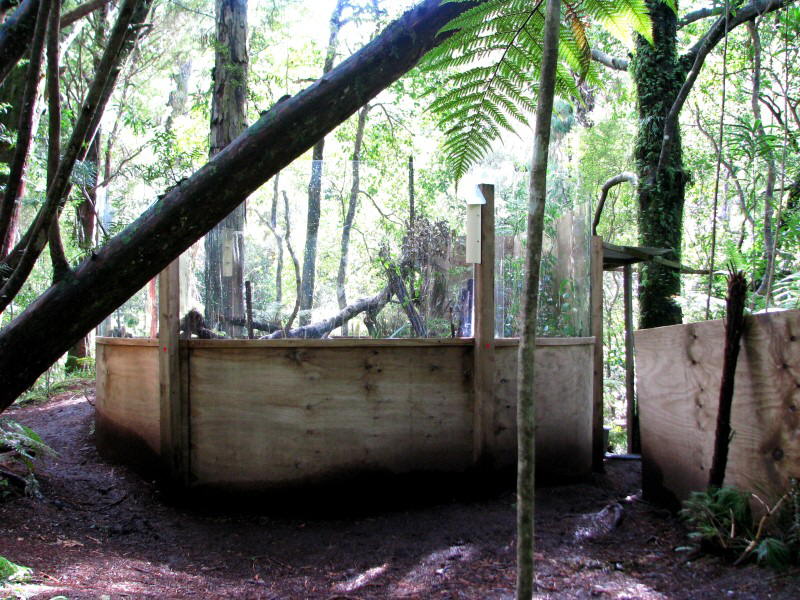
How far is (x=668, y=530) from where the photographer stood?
424 centimetres

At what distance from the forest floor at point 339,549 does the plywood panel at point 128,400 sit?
0.25 metres

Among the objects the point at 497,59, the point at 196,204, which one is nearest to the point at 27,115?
the point at 196,204

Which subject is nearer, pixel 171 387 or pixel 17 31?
pixel 17 31

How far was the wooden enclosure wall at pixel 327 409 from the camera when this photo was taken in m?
5.17

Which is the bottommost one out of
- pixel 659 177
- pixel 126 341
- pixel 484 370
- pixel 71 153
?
pixel 484 370

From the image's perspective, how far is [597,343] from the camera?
6527mm

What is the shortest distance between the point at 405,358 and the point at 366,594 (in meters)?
2.22

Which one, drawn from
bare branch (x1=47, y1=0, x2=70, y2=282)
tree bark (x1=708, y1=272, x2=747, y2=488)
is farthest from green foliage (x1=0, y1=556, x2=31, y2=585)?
tree bark (x1=708, y1=272, x2=747, y2=488)

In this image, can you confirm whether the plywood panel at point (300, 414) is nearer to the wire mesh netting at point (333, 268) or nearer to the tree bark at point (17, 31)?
the wire mesh netting at point (333, 268)

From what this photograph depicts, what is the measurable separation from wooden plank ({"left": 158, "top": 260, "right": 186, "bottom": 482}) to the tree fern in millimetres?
3943

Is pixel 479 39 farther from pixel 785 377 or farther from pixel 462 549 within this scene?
pixel 462 549

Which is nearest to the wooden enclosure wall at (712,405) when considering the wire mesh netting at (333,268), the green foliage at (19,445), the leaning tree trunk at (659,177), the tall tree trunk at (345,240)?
the wire mesh netting at (333,268)

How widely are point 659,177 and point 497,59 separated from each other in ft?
20.5

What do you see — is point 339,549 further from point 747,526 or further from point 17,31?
point 17,31
